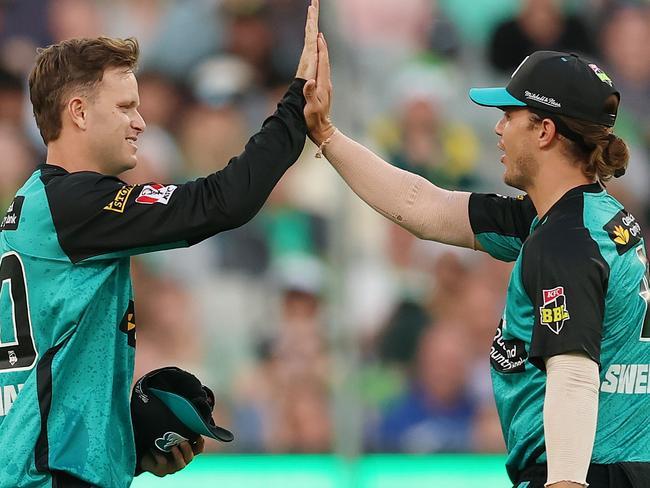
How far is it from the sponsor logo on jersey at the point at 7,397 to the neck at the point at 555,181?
4.89ft

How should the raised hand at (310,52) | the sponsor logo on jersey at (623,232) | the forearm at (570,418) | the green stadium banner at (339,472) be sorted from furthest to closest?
1. the green stadium banner at (339,472)
2. the raised hand at (310,52)
3. the sponsor logo on jersey at (623,232)
4. the forearm at (570,418)

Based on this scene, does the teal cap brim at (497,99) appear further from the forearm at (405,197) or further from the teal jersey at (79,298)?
the teal jersey at (79,298)

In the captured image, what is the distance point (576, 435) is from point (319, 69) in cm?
135

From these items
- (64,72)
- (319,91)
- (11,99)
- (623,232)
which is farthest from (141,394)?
(11,99)

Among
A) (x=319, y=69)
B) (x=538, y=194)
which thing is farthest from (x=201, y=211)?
(x=538, y=194)

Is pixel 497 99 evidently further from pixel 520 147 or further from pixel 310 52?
pixel 310 52

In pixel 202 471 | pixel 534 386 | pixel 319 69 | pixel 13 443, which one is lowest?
pixel 202 471

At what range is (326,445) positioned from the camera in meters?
6.74

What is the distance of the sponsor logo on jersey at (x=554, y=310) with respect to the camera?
9.84 feet

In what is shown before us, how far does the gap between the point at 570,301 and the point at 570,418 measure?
11.3 inches

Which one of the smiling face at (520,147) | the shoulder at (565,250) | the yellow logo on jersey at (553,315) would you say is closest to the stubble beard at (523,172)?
the smiling face at (520,147)

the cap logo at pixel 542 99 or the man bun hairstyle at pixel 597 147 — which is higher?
the cap logo at pixel 542 99

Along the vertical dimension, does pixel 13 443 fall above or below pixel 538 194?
below

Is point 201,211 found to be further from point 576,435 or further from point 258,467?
point 258,467
